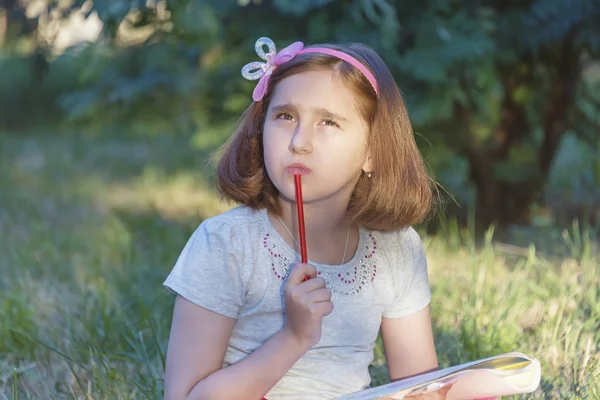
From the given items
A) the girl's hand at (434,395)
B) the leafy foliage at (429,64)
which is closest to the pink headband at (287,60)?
the girl's hand at (434,395)

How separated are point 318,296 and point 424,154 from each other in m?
1.92

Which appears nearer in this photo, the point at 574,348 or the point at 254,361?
the point at 254,361

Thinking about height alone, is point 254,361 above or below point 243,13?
below

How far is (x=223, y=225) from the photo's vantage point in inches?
68.5

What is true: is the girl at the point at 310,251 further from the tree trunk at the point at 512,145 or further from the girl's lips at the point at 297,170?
the tree trunk at the point at 512,145

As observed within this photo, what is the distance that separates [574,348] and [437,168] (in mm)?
1377

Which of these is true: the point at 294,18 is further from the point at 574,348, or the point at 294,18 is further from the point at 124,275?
the point at 574,348

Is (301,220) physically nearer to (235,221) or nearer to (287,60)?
(235,221)

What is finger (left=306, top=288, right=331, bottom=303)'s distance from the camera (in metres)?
1.58

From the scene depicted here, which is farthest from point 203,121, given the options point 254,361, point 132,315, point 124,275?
point 254,361

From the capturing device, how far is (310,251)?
1817 millimetres

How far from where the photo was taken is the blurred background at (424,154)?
2.37 metres

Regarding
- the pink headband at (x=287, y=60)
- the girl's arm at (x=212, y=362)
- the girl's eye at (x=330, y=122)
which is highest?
the pink headband at (x=287, y=60)

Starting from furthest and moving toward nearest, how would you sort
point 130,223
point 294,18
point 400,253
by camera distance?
point 130,223 → point 294,18 → point 400,253
